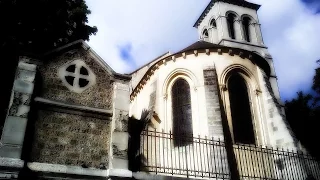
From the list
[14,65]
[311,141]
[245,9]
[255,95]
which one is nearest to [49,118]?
[14,65]

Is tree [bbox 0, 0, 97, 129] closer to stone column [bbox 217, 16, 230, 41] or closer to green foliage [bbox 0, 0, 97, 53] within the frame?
green foliage [bbox 0, 0, 97, 53]

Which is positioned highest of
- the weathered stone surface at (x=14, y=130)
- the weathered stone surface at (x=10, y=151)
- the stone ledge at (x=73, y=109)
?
the stone ledge at (x=73, y=109)

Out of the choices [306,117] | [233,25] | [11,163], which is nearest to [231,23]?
[233,25]

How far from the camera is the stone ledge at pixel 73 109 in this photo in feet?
26.1

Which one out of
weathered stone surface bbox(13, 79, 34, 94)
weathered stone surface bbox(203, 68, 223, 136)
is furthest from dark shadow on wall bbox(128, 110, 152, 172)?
weathered stone surface bbox(203, 68, 223, 136)

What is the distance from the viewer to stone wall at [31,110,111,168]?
751cm

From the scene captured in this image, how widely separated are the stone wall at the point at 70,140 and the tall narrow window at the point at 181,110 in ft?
18.1

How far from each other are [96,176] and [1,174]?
2.10 m

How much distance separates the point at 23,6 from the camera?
12.0m

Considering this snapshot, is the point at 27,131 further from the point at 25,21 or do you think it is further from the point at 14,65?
the point at 25,21

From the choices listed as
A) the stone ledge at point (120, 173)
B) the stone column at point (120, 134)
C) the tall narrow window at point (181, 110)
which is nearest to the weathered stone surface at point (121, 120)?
the stone column at point (120, 134)

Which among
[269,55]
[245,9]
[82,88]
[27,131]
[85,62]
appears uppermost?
[245,9]

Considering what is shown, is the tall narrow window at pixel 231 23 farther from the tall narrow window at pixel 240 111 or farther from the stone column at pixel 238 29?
the tall narrow window at pixel 240 111

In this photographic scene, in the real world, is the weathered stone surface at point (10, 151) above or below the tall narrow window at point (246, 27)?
below
